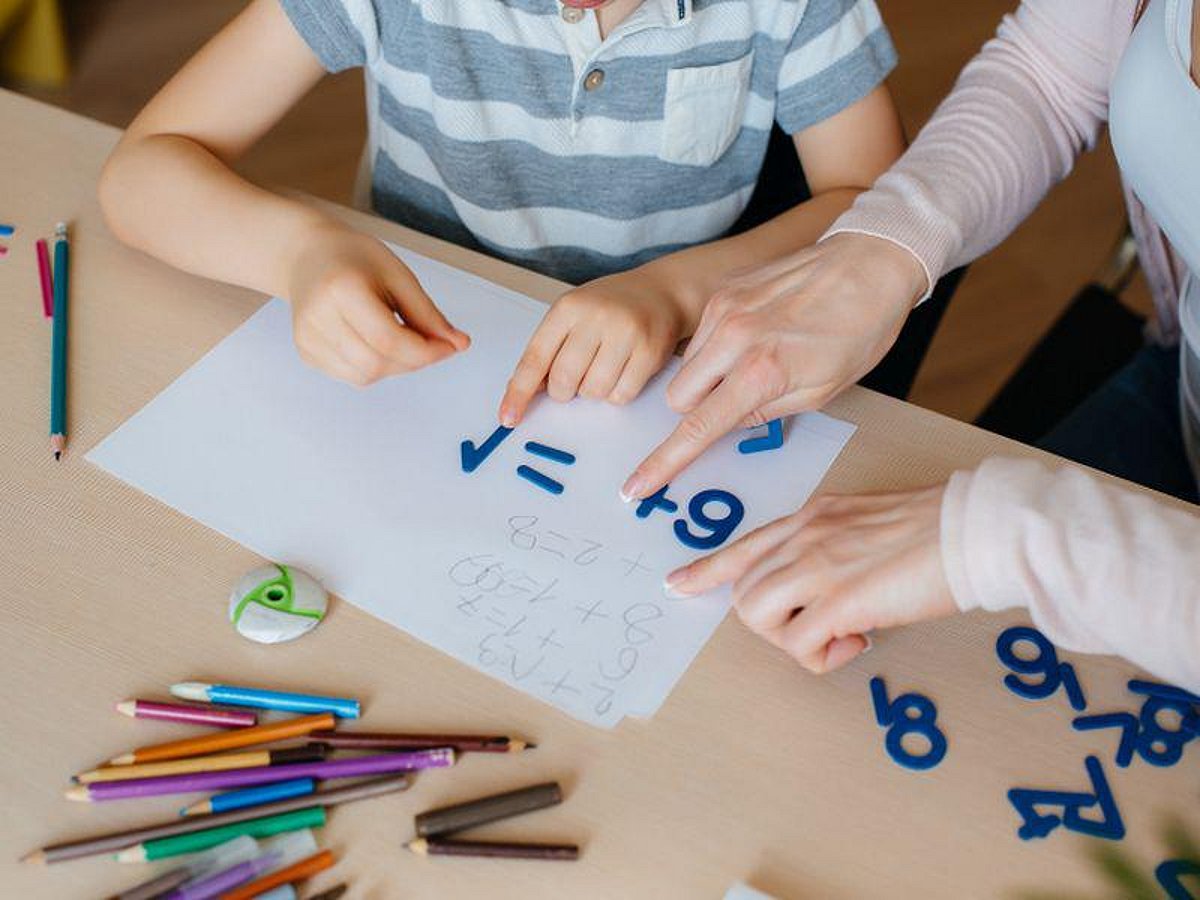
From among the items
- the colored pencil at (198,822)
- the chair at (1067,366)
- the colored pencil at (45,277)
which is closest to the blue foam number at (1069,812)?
the colored pencil at (198,822)

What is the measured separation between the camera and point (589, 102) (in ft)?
3.12

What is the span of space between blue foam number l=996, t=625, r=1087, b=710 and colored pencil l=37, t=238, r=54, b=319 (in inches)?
24.1

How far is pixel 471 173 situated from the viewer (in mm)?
990

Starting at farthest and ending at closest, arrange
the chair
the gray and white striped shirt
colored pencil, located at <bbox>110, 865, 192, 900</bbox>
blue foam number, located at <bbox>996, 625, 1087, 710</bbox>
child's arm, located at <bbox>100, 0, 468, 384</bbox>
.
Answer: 1. the chair
2. the gray and white striped shirt
3. child's arm, located at <bbox>100, 0, 468, 384</bbox>
4. blue foam number, located at <bbox>996, 625, 1087, 710</bbox>
5. colored pencil, located at <bbox>110, 865, 192, 900</bbox>

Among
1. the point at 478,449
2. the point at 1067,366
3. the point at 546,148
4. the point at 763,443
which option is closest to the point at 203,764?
the point at 478,449

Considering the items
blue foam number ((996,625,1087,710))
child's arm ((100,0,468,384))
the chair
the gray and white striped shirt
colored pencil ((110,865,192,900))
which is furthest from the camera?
the chair

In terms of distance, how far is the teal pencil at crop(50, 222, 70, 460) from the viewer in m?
0.73

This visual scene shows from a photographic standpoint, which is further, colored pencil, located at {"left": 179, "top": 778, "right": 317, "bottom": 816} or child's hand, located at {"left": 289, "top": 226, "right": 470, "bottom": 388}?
child's hand, located at {"left": 289, "top": 226, "right": 470, "bottom": 388}

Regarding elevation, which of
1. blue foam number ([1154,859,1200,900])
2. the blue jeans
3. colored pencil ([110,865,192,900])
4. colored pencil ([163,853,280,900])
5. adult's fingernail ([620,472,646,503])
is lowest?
blue foam number ([1154,859,1200,900])

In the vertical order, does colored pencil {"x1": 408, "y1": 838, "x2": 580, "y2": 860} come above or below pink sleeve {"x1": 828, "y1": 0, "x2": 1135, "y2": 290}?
below

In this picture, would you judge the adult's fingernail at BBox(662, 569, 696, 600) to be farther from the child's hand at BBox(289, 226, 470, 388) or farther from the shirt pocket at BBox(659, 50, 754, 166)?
the shirt pocket at BBox(659, 50, 754, 166)

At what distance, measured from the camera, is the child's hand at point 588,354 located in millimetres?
753

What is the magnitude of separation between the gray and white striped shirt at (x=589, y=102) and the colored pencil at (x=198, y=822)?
549 millimetres

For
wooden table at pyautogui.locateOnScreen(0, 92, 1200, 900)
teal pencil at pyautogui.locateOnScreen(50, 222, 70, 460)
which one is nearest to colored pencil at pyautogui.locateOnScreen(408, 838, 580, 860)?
wooden table at pyautogui.locateOnScreen(0, 92, 1200, 900)
